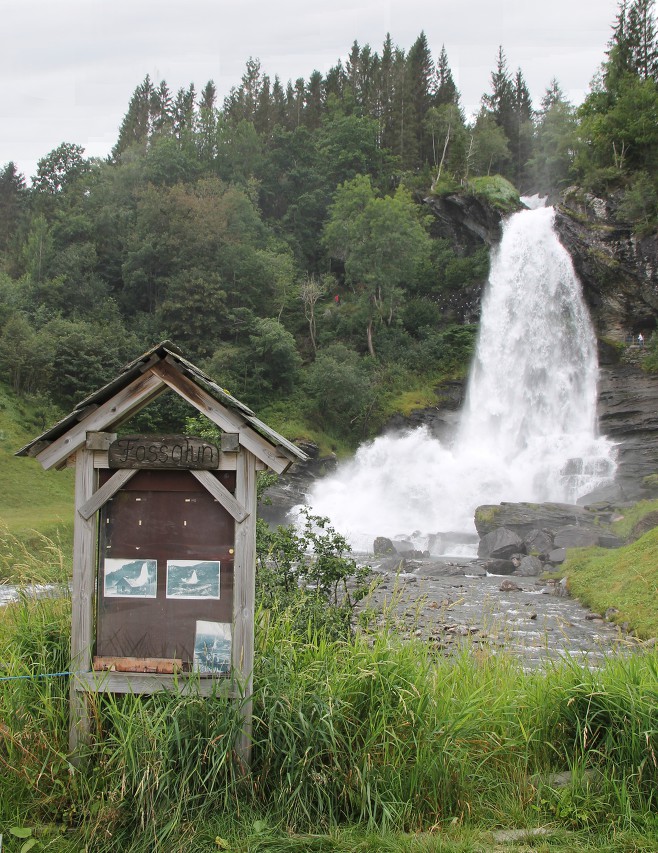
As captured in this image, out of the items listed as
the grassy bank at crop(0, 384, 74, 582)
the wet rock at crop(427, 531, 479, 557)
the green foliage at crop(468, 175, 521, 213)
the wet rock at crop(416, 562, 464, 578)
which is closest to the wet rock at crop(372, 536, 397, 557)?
the wet rock at crop(427, 531, 479, 557)

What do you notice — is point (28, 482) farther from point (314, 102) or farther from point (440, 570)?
point (314, 102)

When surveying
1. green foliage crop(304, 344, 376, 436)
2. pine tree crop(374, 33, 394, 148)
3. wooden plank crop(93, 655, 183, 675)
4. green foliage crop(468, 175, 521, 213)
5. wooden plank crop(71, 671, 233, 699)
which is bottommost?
wooden plank crop(71, 671, 233, 699)

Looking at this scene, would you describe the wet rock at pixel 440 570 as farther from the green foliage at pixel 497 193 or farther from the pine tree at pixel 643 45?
the pine tree at pixel 643 45

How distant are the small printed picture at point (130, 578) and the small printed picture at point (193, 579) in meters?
0.10

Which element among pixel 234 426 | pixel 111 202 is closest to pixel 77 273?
pixel 111 202

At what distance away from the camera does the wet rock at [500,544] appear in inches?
897

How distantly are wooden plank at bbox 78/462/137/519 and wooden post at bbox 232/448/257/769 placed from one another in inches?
27.5

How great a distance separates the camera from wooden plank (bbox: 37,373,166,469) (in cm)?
462

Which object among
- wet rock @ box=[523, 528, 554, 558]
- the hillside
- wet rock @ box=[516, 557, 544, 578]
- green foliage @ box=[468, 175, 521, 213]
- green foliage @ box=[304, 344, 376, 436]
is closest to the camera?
wet rock @ box=[516, 557, 544, 578]

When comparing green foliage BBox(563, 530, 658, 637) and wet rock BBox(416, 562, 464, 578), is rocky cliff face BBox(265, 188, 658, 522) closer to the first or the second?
wet rock BBox(416, 562, 464, 578)

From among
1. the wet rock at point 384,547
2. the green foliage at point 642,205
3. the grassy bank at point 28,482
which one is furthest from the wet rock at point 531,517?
the green foliage at point 642,205

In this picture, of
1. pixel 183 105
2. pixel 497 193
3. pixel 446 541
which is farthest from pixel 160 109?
pixel 446 541

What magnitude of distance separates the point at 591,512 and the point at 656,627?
41.5 feet

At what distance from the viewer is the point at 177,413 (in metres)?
35.2
